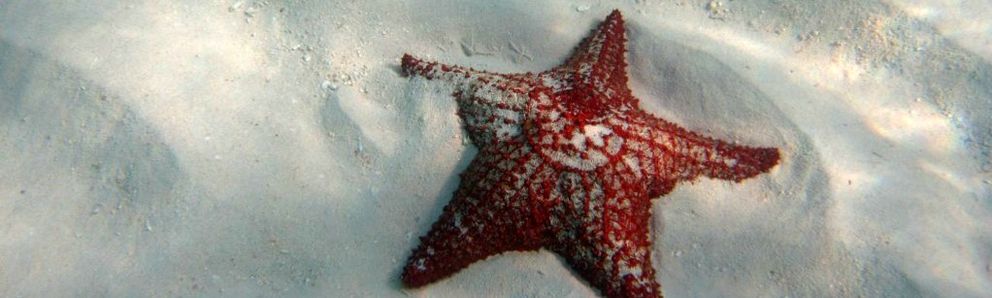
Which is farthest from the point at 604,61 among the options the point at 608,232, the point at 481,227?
the point at 481,227

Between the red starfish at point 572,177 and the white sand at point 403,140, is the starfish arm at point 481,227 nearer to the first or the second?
the red starfish at point 572,177

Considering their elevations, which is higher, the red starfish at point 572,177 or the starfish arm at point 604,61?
the starfish arm at point 604,61

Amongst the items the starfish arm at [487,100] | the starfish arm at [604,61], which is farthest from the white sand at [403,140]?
the starfish arm at [604,61]

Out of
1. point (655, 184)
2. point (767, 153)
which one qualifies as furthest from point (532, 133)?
point (767, 153)

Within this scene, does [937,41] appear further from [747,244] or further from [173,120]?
[173,120]

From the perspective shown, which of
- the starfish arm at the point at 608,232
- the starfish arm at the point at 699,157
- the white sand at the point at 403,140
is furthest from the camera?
the white sand at the point at 403,140

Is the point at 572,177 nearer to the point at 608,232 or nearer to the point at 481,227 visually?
the point at 608,232
